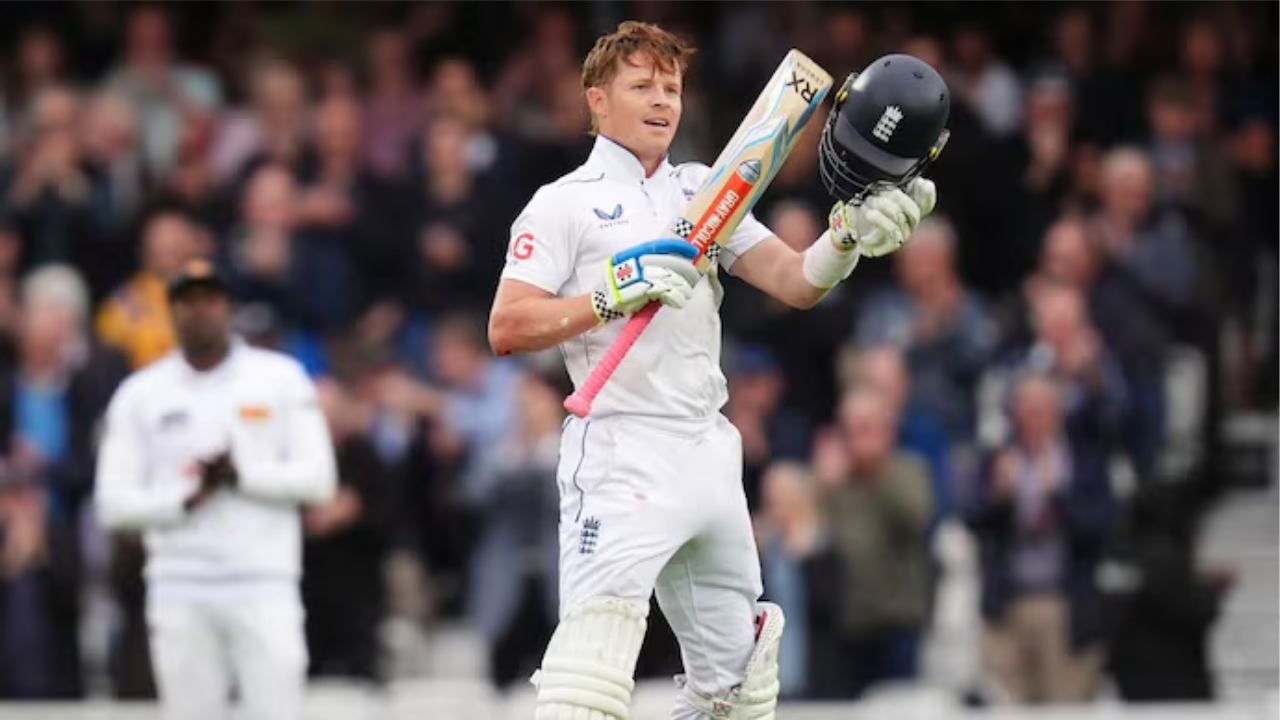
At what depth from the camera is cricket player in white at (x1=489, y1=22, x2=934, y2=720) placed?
6.45 meters

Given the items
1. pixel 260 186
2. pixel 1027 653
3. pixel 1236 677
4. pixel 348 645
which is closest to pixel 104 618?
pixel 348 645

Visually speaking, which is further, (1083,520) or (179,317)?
(1083,520)

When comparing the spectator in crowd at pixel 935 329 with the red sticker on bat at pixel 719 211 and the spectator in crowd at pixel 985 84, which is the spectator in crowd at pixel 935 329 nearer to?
the spectator in crowd at pixel 985 84

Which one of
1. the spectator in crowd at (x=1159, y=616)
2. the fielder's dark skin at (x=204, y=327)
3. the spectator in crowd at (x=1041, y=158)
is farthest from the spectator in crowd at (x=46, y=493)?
the spectator in crowd at (x=1159, y=616)

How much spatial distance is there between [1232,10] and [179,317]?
6966mm

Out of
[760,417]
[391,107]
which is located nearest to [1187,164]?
[760,417]

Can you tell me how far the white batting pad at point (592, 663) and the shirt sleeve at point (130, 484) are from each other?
3367mm

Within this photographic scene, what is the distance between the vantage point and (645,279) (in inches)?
250

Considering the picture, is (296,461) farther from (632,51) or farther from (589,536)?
(632,51)

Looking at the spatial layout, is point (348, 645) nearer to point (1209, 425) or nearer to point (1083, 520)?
point (1083, 520)

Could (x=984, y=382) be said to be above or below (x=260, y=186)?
below

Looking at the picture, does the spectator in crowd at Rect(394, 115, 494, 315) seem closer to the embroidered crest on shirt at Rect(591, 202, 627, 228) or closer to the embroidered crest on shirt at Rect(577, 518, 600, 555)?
the embroidered crest on shirt at Rect(591, 202, 627, 228)

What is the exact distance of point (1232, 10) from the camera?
45.9 ft

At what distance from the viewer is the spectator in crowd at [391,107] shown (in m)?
13.2
